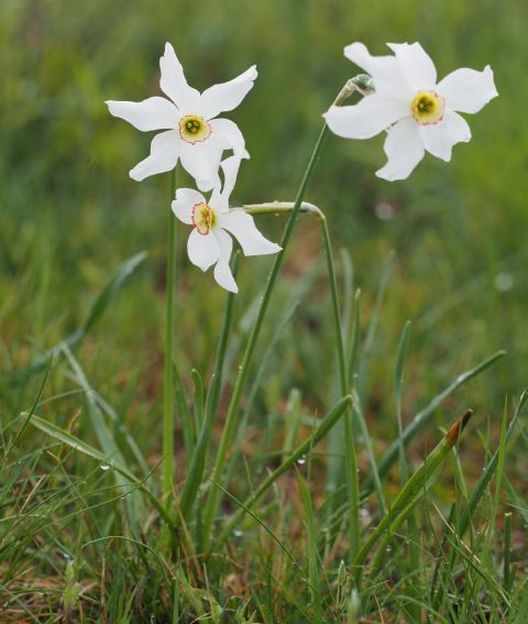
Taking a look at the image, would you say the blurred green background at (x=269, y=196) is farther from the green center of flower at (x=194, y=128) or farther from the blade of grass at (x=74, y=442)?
the green center of flower at (x=194, y=128)

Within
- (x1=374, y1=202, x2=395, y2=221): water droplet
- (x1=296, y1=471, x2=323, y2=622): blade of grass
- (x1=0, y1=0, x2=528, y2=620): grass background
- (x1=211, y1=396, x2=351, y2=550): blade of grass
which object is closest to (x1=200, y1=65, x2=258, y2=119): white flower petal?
(x1=211, y1=396, x2=351, y2=550): blade of grass

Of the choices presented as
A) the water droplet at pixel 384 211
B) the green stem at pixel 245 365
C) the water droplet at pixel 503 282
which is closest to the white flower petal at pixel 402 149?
the green stem at pixel 245 365

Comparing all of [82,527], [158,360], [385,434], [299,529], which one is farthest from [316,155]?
[158,360]

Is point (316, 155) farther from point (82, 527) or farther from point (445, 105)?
point (82, 527)

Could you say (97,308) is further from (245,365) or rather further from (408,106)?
(408,106)

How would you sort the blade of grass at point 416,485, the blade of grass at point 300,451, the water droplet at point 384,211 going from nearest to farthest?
the blade of grass at point 416,485 → the blade of grass at point 300,451 → the water droplet at point 384,211

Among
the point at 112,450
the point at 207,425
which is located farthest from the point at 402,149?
the point at 112,450

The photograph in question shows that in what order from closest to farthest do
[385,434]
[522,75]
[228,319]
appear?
[228,319] < [385,434] < [522,75]
